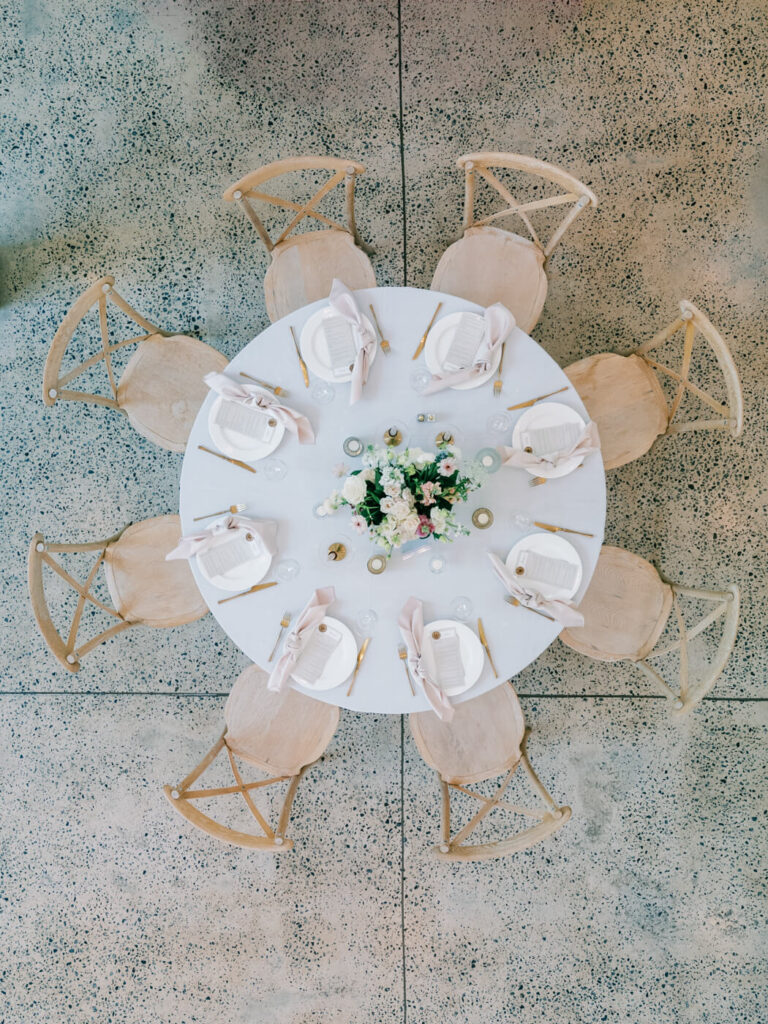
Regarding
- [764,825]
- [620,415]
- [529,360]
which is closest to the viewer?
[529,360]

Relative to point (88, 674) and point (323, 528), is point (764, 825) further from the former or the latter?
point (88, 674)

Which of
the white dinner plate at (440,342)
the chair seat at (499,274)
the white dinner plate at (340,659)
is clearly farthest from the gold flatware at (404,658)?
the chair seat at (499,274)

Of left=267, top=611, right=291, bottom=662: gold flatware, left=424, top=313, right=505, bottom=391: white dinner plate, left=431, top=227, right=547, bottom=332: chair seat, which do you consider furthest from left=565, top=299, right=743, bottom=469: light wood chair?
left=267, top=611, right=291, bottom=662: gold flatware

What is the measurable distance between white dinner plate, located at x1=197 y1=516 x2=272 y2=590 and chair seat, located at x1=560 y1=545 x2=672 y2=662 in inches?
Answer: 42.5

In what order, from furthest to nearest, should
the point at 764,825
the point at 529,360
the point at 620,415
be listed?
the point at 764,825
the point at 620,415
the point at 529,360

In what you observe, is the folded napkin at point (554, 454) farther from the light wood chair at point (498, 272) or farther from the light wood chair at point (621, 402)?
the light wood chair at point (498, 272)

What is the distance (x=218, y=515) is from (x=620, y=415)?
55.9 inches

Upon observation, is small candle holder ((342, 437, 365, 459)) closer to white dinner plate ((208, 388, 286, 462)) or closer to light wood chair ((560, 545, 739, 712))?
white dinner plate ((208, 388, 286, 462))

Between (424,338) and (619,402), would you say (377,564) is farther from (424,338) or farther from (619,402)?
(619,402)

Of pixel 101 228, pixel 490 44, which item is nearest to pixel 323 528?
→ pixel 101 228

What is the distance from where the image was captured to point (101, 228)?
3027 mm

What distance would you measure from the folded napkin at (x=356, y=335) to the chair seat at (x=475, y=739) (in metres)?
1.16

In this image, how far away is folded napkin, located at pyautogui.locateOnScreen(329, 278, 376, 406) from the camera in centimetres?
212

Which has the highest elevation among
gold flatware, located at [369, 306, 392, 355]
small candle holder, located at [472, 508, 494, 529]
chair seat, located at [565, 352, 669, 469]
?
gold flatware, located at [369, 306, 392, 355]
